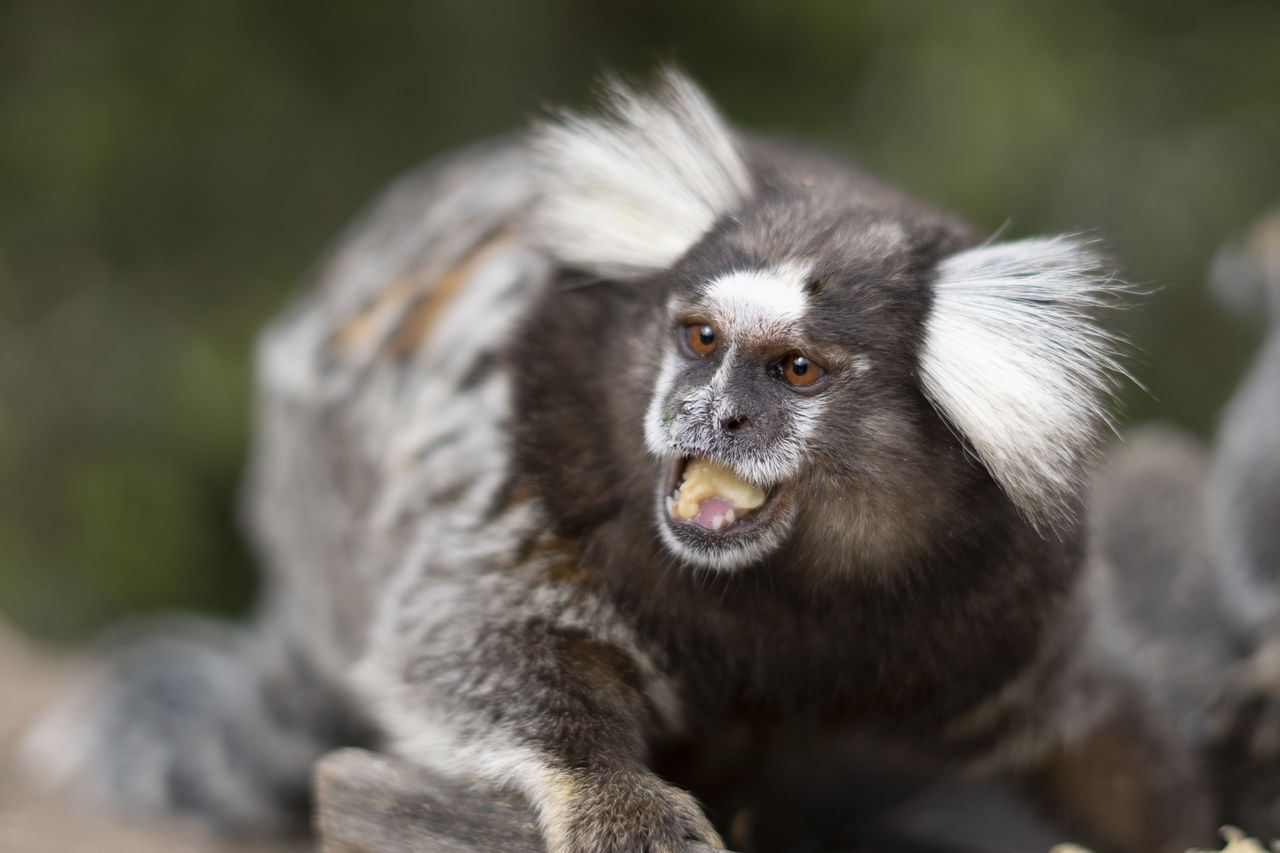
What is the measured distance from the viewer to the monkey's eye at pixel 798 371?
1915 millimetres

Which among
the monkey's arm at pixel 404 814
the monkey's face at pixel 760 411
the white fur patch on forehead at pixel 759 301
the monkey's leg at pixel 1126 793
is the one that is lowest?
the monkey's arm at pixel 404 814

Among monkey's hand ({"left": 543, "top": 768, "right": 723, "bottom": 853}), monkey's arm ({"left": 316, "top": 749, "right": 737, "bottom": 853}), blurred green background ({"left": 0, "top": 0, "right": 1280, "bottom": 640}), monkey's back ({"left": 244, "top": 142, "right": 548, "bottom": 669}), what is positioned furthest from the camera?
blurred green background ({"left": 0, "top": 0, "right": 1280, "bottom": 640})

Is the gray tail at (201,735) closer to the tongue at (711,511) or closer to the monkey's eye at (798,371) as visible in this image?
the tongue at (711,511)

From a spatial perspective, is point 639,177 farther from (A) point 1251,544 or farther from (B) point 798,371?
(A) point 1251,544

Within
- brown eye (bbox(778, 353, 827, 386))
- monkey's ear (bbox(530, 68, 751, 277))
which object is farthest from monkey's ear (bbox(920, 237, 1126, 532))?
monkey's ear (bbox(530, 68, 751, 277))

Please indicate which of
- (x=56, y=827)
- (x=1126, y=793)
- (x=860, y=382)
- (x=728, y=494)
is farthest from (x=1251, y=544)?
(x=56, y=827)

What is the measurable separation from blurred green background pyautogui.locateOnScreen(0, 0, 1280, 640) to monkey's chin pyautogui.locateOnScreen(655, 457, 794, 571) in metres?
2.85

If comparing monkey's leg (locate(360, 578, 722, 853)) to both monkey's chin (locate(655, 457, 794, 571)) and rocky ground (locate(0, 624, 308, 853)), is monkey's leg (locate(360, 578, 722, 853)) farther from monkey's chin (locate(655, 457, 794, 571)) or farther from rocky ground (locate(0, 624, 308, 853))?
rocky ground (locate(0, 624, 308, 853))

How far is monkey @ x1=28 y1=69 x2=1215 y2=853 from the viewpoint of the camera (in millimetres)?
1916

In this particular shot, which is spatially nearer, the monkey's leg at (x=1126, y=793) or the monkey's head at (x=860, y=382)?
the monkey's head at (x=860, y=382)

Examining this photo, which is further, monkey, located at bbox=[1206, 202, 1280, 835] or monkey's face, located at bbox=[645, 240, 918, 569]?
monkey, located at bbox=[1206, 202, 1280, 835]

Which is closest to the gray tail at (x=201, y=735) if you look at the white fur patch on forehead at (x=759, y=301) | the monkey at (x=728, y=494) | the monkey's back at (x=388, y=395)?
the monkey's back at (x=388, y=395)

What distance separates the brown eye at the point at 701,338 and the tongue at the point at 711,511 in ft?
0.76

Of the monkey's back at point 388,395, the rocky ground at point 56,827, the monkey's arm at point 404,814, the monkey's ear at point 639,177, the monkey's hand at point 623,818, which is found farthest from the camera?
the rocky ground at point 56,827
